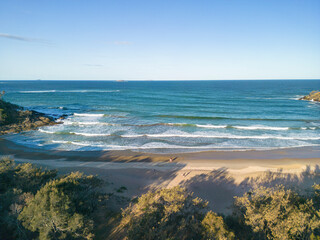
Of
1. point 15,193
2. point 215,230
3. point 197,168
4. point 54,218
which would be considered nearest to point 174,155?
point 197,168

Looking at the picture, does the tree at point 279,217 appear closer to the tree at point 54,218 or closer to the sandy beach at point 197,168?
the sandy beach at point 197,168

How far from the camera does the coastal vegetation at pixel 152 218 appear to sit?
8.27 m

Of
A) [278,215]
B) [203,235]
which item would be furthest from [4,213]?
[278,215]

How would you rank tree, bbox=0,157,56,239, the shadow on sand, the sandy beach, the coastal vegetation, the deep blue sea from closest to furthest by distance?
the coastal vegetation
tree, bbox=0,157,56,239
the shadow on sand
the sandy beach
the deep blue sea

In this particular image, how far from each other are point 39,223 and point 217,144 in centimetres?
A: 2000

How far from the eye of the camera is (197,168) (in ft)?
59.1

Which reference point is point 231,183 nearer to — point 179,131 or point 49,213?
point 49,213

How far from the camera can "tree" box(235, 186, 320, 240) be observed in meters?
7.95

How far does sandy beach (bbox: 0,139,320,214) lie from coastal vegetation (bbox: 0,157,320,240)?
307 centimetres

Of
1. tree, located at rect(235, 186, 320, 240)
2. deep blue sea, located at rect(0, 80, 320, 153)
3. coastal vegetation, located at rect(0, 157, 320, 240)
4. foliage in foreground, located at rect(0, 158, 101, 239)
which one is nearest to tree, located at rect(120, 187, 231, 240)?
coastal vegetation, located at rect(0, 157, 320, 240)

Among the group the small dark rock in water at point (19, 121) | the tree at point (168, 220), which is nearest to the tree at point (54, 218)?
the tree at point (168, 220)

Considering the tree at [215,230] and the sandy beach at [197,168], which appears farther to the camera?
the sandy beach at [197,168]

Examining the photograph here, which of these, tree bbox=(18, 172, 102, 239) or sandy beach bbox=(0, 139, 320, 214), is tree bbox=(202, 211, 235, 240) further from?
tree bbox=(18, 172, 102, 239)

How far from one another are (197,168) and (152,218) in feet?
32.6
